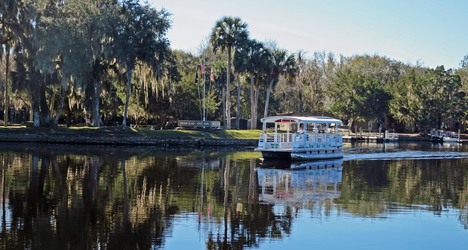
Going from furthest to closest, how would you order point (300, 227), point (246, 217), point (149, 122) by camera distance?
point (149, 122) → point (246, 217) → point (300, 227)

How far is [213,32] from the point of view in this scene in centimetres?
6556

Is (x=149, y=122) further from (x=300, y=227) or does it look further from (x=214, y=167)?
(x=300, y=227)

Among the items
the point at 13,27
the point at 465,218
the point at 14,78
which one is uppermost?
the point at 13,27

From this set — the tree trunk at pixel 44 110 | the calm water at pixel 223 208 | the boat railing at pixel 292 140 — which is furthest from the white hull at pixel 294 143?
the tree trunk at pixel 44 110

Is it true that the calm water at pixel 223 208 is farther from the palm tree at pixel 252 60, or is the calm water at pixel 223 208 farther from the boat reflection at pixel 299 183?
the palm tree at pixel 252 60

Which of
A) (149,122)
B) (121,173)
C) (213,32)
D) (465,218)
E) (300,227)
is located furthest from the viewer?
(149,122)

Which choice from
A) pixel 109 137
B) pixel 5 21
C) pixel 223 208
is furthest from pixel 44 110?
pixel 223 208

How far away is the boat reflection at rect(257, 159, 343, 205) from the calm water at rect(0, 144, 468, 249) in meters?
0.05

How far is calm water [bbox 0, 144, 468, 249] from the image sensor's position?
13414mm

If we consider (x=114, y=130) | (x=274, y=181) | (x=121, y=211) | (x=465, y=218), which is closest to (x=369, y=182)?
(x=274, y=181)

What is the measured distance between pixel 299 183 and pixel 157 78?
3304 centimetres

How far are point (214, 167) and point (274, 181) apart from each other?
7219mm

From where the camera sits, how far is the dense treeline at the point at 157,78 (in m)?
50.5

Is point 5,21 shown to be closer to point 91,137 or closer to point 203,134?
point 91,137
